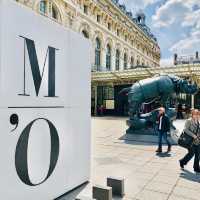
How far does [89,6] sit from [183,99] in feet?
58.3

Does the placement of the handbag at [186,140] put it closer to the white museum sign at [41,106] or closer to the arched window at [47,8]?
the white museum sign at [41,106]

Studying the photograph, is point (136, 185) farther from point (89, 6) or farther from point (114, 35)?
point (114, 35)

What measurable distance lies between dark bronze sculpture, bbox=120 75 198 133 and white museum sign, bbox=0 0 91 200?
658 centimetres

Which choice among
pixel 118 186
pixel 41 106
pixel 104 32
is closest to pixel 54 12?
pixel 104 32

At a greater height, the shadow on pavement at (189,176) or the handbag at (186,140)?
the handbag at (186,140)

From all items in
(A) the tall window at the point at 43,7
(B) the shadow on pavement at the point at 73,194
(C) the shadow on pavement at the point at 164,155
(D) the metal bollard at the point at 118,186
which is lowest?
(B) the shadow on pavement at the point at 73,194

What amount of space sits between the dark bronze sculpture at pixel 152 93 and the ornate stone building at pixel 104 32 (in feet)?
47.0

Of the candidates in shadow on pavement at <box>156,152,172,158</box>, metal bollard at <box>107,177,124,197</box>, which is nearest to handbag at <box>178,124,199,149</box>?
A: shadow on pavement at <box>156,152,172,158</box>

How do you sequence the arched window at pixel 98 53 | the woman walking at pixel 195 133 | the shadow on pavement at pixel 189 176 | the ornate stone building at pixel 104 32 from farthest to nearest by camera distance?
the arched window at pixel 98 53, the ornate stone building at pixel 104 32, the woman walking at pixel 195 133, the shadow on pavement at pixel 189 176

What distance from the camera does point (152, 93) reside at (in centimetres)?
1160

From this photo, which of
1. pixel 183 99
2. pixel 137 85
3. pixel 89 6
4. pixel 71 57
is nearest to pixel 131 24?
pixel 89 6

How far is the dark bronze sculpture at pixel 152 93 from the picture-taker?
11.5 metres

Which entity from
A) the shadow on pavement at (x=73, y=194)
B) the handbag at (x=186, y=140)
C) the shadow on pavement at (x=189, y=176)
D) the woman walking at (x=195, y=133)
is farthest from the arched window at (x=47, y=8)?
the shadow on pavement at (x=73, y=194)

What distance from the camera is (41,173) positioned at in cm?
424
